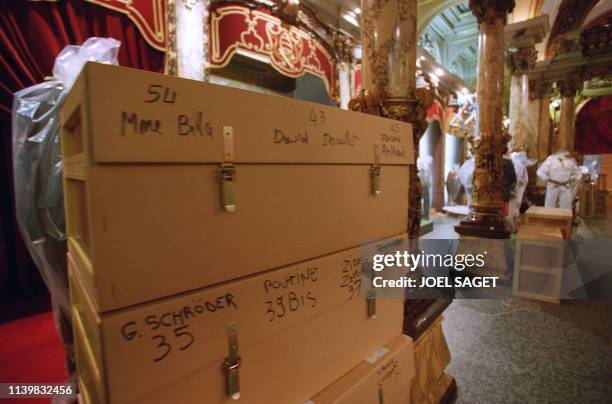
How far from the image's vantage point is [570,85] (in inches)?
301

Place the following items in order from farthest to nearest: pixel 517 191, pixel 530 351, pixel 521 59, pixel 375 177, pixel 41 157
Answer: pixel 521 59 < pixel 517 191 < pixel 530 351 < pixel 41 157 < pixel 375 177

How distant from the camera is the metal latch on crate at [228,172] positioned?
0.53 m

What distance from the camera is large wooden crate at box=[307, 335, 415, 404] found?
0.76m

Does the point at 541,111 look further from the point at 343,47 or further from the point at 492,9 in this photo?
the point at 343,47

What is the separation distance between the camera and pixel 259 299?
0.60 meters

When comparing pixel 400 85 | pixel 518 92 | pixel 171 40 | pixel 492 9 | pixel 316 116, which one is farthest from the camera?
pixel 518 92

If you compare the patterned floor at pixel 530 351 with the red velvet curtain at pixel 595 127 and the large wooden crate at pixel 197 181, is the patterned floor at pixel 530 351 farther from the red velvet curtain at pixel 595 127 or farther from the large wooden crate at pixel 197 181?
the red velvet curtain at pixel 595 127

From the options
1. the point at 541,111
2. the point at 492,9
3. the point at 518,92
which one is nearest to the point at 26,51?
the point at 492,9

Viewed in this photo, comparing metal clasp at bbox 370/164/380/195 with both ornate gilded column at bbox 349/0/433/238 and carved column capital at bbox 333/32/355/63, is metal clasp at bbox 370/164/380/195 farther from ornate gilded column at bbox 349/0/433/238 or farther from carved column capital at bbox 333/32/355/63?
carved column capital at bbox 333/32/355/63

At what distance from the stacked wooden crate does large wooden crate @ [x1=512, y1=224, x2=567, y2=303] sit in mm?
2486

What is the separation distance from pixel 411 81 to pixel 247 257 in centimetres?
→ 123

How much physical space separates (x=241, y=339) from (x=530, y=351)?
2096 mm

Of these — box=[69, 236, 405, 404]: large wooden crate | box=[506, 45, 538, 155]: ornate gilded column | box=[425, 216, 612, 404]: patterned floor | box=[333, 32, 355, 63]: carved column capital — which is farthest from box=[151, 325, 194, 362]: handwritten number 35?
box=[506, 45, 538, 155]: ornate gilded column

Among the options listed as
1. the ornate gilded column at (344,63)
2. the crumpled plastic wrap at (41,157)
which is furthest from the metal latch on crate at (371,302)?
the ornate gilded column at (344,63)
